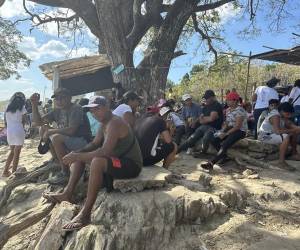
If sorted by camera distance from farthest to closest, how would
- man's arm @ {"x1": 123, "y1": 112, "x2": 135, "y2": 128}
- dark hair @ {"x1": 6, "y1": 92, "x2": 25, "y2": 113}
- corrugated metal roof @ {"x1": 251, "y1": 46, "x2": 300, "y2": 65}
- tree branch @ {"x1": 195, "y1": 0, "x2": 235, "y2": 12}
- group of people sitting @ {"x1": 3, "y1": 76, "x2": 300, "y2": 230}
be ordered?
tree branch @ {"x1": 195, "y1": 0, "x2": 235, "y2": 12}, corrugated metal roof @ {"x1": 251, "y1": 46, "x2": 300, "y2": 65}, dark hair @ {"x1": 6, "y1": 92, "x2": 25, "y2": 113}, man's arm @ {"x1": 123, "y1": 112, "x2": 135, "y2": 128}, group of people sitting @ {"x1": 3, "y1": 76, "x2": 300, "y2": 230}

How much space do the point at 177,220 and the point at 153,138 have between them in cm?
150

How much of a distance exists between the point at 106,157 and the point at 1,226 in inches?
78.8

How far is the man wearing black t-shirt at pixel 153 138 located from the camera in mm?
6246

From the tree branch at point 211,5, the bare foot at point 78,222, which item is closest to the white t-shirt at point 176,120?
the tree branch at point 211,5

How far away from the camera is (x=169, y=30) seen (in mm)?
10680

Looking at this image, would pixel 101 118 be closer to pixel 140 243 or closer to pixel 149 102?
pixel 140 243

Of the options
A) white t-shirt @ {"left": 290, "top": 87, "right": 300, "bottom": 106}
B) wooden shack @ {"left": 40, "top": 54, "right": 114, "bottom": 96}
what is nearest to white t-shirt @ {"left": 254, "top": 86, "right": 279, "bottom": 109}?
white t-shirt @ {"left": 290, "top": 87, "right": 300, "bottom": 106}

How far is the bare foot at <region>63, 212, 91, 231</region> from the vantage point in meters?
4.82

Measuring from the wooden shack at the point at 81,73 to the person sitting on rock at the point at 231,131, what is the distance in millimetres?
6104

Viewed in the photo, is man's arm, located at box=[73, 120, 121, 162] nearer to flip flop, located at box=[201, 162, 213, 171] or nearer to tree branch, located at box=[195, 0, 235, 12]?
flip flop, located at box=[201, 162, 213, 171]

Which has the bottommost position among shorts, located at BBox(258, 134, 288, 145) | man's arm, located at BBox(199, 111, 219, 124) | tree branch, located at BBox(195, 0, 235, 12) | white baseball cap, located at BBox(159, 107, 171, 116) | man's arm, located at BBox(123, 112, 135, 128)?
shorts, located at BBox(258, 134, 288, 145)

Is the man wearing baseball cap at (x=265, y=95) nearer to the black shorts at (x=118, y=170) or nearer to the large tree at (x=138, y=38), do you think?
the large tree at (x=138, y=38)

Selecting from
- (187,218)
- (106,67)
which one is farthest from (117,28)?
(187,218)

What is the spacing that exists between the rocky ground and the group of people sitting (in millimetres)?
262
